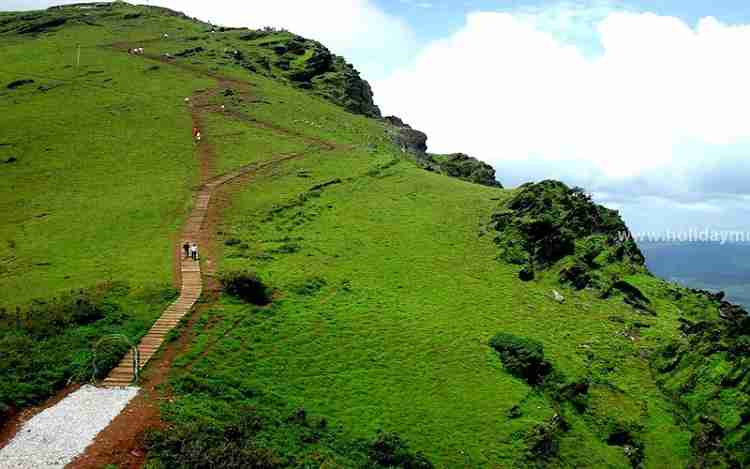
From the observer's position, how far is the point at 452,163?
10800cm

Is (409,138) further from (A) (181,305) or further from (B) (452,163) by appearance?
(A) (181,305)

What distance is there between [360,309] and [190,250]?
15470 millimetres

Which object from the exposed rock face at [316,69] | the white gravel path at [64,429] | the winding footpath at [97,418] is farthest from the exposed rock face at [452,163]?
the white gravel path at [64,429]

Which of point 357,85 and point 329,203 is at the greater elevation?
point 357,85

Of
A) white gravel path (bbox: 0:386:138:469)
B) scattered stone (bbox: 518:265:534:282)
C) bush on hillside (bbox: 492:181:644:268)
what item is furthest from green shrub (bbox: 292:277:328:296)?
bush on hillside (bbox: 492:181:644:268)

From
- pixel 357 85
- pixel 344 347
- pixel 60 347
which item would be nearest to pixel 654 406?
pixel 344 347

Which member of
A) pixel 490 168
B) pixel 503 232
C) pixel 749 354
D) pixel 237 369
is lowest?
pixel 237 369

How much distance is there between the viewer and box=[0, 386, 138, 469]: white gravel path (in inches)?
988

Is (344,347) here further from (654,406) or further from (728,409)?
(728,409)

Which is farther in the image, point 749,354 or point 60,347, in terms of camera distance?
point 749,354

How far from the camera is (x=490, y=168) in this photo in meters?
109

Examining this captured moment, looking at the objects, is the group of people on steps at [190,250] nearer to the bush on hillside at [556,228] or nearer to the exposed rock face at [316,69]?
the bush on hillside at [556,228]

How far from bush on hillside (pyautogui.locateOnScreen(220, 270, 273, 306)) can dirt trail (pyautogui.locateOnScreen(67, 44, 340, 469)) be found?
4.01ft

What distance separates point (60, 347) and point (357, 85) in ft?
336
